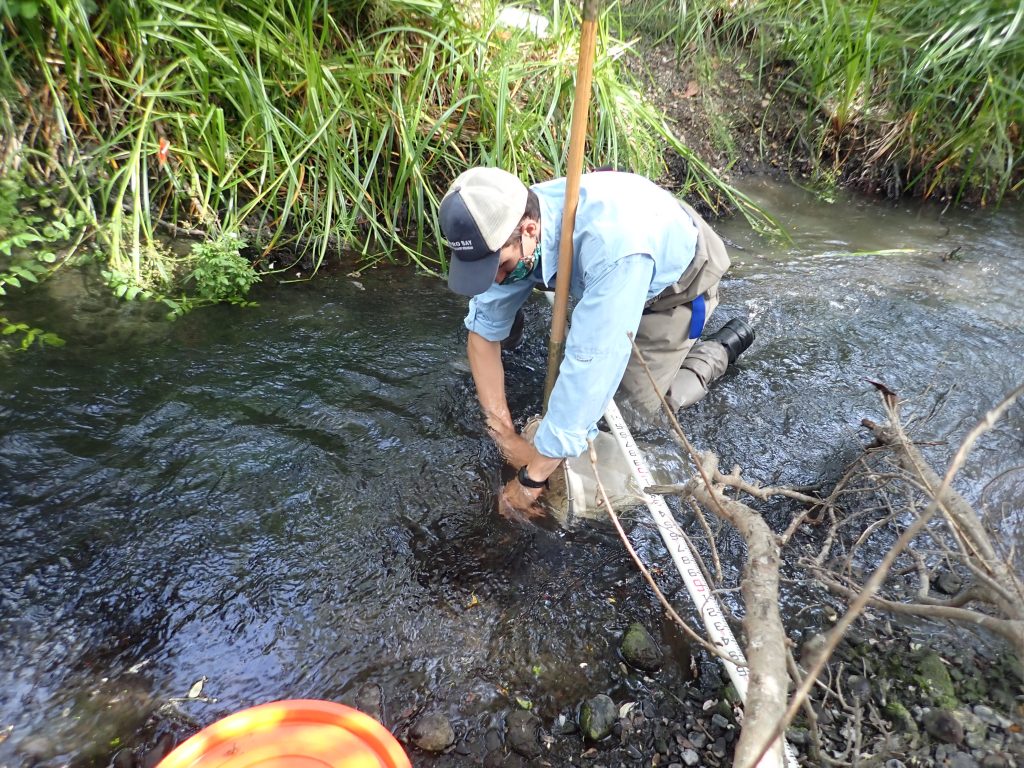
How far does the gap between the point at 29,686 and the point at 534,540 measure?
1691mm

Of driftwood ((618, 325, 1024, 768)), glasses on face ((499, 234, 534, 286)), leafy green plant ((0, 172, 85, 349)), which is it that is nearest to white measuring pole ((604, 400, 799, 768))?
driftwood ((618, 325, 1024, 768))

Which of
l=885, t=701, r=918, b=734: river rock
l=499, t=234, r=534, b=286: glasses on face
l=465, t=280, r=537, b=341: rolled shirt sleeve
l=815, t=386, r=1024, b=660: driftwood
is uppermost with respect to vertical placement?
l=499, t=234, r=534, b=286: glasses on face

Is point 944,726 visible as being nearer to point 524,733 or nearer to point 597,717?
point 597,717

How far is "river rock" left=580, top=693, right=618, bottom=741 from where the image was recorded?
1.79m

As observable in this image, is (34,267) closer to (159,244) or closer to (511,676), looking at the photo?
(159,244)

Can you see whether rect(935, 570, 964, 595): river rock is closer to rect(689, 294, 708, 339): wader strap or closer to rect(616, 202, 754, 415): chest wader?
rect(616, 202, 754, 415): chest wader

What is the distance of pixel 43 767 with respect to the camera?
5.34ft

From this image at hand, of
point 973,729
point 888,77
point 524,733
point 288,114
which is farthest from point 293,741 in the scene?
point 888,77

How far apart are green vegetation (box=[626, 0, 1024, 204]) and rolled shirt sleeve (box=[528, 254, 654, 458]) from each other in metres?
4.25

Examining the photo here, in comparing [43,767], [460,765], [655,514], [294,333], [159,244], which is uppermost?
[159,244]

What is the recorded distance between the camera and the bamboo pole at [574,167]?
1.78 metres

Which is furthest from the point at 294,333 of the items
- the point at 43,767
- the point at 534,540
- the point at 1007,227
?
the point at 1007,227

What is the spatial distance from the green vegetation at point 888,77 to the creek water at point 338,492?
1.79 metres

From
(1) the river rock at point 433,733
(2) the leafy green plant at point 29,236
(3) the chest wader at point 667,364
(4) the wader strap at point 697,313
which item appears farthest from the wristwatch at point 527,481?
(2) the leafy green plant at point 29,236
